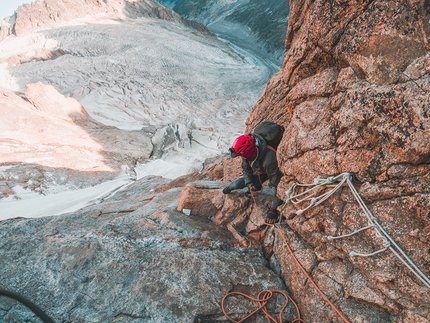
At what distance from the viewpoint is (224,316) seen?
2898 mm

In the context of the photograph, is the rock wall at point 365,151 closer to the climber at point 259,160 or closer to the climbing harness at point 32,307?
the climber at point 259,160

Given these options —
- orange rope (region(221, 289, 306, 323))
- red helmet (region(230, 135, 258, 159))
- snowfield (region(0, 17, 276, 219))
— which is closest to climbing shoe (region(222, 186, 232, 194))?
red helmet (region(230, 135, 258, 159))


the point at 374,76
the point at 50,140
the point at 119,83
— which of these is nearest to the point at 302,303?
the point at 374,76

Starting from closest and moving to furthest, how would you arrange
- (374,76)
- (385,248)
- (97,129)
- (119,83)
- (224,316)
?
(385,248), (374,76), (224,316), (97,129), (119,83)

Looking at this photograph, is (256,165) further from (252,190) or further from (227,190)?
(227,190)

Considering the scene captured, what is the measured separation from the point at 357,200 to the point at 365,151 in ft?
1.54

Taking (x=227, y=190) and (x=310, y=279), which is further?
(x=227, y=190)

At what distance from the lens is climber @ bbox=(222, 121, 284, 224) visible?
12.7ft

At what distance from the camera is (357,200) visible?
2.59 metres

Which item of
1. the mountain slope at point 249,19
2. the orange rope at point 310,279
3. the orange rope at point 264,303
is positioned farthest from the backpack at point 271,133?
the mountain slope at point 249,19

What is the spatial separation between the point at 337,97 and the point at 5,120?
1466cm

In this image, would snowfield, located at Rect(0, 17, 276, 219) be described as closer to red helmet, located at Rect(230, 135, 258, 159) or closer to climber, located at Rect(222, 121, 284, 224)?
climber, located at Rect(222, 121, 284, 224)

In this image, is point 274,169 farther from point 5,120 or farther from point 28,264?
point 5,120

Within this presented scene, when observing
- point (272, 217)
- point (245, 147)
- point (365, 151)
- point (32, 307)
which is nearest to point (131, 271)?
point (32, 307)
